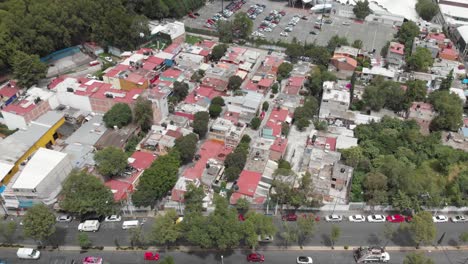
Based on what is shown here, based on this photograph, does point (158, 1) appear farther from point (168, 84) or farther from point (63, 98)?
point (63, 98)

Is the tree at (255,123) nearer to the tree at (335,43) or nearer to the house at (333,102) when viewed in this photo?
the house at (333,102)

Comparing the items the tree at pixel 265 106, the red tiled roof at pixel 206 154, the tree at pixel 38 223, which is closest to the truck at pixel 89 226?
the tree at pixel 38 223

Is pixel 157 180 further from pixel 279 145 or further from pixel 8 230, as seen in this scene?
pixel 279 145

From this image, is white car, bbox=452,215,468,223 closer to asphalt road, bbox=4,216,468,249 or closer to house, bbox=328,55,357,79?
asphalt road, bbox=4,216,468,249

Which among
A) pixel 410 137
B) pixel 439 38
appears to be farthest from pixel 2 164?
pixel 439 38

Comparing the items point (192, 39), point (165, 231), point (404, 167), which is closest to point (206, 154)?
point (165, 231)

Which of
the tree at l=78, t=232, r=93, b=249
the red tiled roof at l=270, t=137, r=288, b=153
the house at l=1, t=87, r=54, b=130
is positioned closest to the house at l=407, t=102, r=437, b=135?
the red tiled roof at l=270, t=137, r=288, b=153
